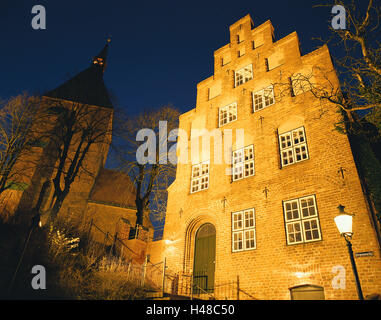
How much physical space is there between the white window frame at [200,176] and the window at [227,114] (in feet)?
7.92

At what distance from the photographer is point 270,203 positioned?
10883 millimetres

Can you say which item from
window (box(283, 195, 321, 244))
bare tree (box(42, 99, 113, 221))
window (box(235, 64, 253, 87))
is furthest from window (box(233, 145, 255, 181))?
bare tree (box(42, 99, 113, 221))

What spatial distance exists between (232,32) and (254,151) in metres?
8.82

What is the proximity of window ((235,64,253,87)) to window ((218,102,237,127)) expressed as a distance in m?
1.41

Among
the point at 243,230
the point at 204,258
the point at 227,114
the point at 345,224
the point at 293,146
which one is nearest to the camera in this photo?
the point at 345,224

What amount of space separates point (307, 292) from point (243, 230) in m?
3.18

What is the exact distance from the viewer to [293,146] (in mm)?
11414

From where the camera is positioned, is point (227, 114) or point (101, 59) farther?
point (101, 59)

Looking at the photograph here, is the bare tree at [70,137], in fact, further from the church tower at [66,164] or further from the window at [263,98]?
the window at [263,98]

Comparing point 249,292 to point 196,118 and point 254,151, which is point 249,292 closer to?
point 254,151

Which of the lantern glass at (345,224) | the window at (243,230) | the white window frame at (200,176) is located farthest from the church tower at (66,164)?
the lantern glass at (345,224)

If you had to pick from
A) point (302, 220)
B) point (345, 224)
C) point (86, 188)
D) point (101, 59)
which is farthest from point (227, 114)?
point (101, 59)

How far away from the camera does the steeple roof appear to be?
2642cm

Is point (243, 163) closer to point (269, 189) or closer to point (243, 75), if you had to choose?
point (269, 189)
